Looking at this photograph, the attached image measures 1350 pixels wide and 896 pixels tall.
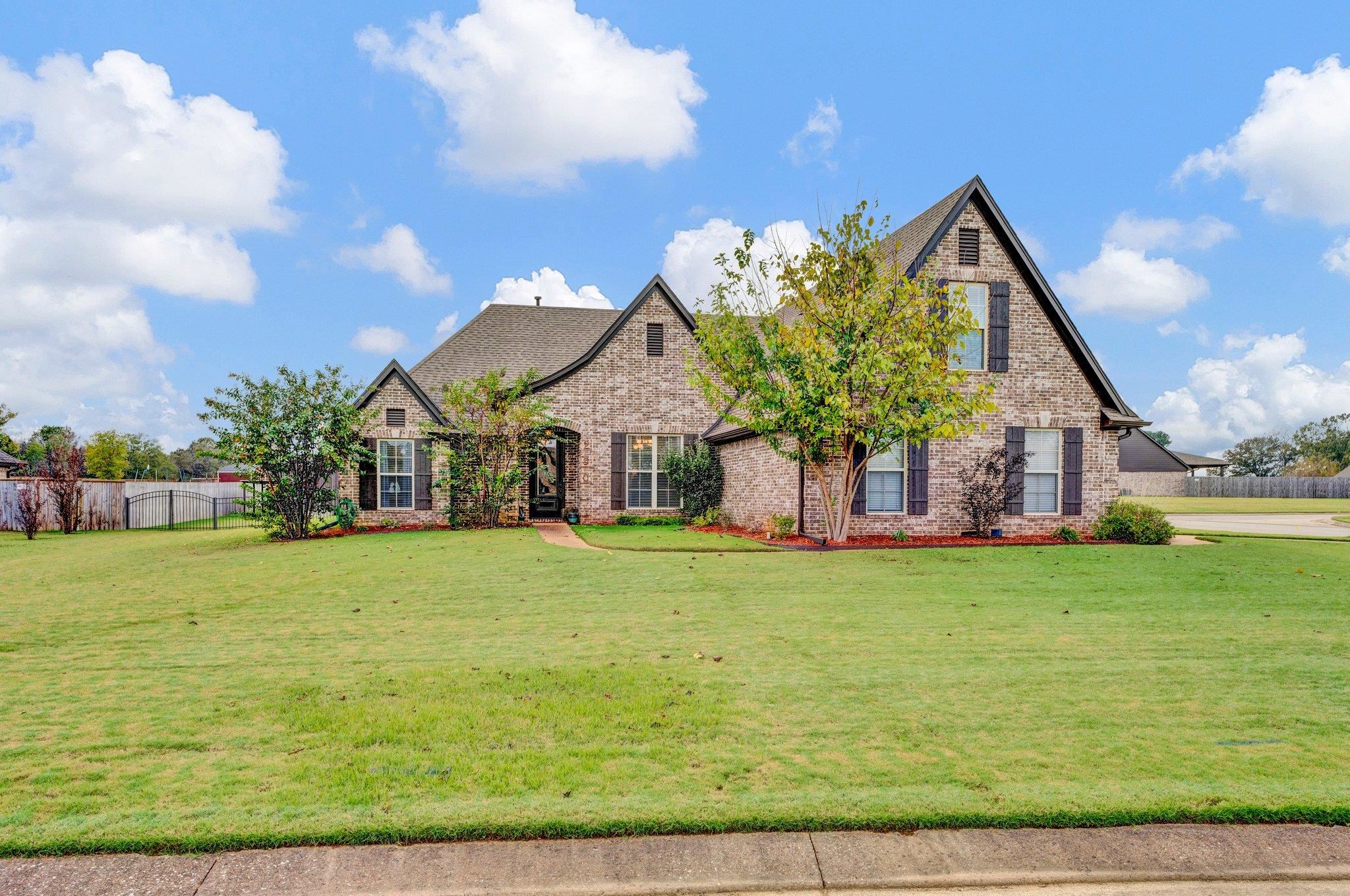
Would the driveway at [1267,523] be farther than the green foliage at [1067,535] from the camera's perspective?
Yes

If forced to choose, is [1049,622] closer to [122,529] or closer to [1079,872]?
[1079,872]

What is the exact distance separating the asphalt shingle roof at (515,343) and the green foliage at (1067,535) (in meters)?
13.2

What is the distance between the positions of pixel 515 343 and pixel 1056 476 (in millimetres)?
15355

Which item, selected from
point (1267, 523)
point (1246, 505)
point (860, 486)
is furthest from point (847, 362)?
point (1246, 505)

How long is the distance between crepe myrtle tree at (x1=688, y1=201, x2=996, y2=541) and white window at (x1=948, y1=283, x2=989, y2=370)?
3.58 ft

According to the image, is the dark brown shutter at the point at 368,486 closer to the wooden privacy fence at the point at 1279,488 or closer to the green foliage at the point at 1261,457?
the wooden privacy fence at the point at 1279,488

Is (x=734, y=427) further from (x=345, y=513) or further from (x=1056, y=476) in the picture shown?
(x=345, y=513)

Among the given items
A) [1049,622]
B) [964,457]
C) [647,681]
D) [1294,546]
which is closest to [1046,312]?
[964,457]

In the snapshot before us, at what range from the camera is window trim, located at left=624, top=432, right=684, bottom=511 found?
20.4 meters

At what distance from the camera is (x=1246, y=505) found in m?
39.3

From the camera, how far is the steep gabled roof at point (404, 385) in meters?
19.5

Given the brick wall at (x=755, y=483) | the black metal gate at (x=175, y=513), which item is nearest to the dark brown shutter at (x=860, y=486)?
the brick wall at (x=755, y=483)

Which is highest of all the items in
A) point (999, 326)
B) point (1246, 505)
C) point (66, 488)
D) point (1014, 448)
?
point (999, 326)

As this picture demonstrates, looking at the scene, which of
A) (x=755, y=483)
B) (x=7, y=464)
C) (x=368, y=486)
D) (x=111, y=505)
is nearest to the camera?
(x=755, y=483)
